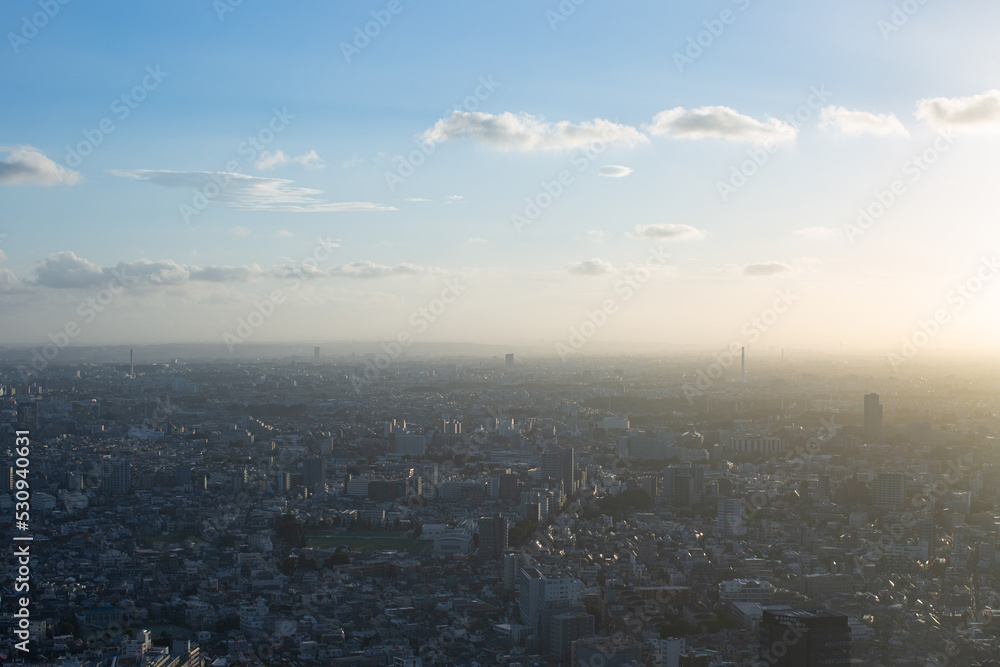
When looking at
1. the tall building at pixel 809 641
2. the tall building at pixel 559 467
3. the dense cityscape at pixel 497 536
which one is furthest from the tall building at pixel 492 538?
the tall building at pixel 559 467

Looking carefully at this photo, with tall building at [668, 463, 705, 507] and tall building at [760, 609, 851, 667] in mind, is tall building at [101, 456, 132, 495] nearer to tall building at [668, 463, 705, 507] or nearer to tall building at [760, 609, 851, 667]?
tall building at [668, 463, 705, 507]

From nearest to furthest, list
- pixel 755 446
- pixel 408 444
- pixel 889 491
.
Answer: pixel 889 491 → pixel 755 446 → pixel 408 444

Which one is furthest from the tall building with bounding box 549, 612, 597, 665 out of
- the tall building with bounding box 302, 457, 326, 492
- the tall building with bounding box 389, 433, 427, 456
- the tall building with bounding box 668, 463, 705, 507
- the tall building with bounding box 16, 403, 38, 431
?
the tall building with bounding box 16, 403, 38, 431

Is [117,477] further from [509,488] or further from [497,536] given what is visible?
[497,536]

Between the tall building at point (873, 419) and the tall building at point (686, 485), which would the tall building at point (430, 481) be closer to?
the tall building at point (686, 485)

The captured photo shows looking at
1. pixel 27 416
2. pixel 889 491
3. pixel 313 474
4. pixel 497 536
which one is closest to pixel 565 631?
pixel 497 536

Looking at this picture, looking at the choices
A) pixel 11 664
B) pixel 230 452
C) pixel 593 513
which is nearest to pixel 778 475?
pixel 593 513

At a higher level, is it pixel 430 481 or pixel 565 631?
pixel 565 631
